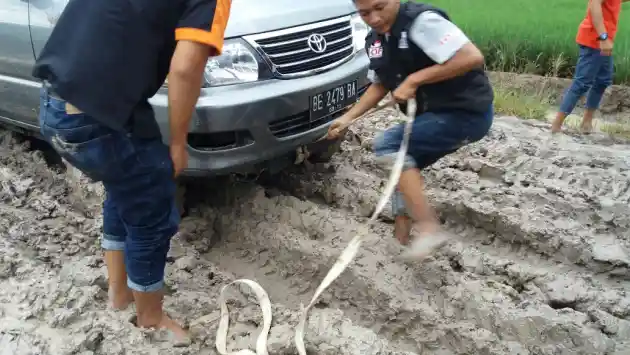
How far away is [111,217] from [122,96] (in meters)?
0.69

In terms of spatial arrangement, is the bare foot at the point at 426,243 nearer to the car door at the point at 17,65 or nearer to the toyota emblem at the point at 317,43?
the toyota emblem at the point at 317,43

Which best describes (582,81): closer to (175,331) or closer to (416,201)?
(416,201)

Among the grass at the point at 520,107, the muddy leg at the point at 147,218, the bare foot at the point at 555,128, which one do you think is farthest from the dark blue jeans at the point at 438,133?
the grass at the point at 520,107

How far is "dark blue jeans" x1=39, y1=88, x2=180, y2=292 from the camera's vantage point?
216 centimetres

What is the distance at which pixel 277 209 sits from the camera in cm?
356

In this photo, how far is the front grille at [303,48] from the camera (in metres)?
3.19

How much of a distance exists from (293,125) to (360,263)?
0.81 meters

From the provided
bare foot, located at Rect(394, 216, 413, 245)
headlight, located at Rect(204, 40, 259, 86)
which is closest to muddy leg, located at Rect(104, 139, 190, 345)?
headlight, located at Rect(204, 40, 259, 86)

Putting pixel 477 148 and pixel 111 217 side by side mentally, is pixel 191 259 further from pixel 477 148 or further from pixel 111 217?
pixel 477 148

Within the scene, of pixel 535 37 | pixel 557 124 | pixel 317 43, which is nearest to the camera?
pixel 317 43

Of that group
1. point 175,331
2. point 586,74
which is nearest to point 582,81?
point 586,74

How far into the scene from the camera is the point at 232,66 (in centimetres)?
309

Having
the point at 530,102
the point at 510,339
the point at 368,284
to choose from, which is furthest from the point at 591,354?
the point at 530,102

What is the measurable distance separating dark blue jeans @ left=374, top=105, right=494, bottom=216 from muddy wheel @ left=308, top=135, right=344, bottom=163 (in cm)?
101
